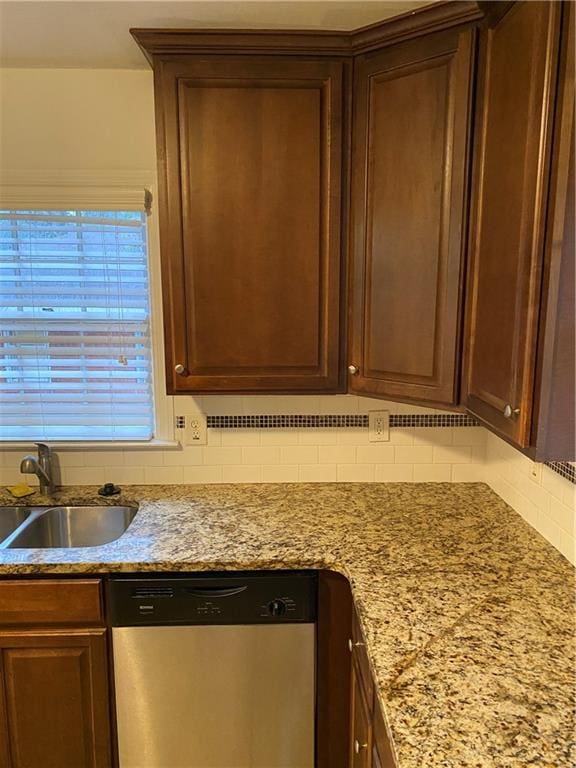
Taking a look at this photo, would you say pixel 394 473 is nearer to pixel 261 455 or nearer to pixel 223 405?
pixel 261 455

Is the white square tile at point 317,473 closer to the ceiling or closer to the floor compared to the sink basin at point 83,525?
closer to the ceiling

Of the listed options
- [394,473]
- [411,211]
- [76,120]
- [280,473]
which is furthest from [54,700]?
[76,120]

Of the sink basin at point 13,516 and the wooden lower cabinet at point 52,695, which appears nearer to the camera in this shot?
the wooden lower cabinet at point 52,695

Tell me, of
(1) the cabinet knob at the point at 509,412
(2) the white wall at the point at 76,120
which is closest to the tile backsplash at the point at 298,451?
(1) the cabinet knob at the point at 509,412

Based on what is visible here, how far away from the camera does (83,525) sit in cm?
198

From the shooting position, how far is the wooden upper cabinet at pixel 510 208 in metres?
1.09

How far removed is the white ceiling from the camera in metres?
1.46

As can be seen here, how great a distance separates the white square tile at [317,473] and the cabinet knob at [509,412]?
0.97 m

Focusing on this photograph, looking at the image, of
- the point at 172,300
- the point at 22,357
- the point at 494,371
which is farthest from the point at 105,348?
the point at 494,371

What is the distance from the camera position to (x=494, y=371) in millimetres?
1320

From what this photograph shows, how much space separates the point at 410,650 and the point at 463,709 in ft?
0.57

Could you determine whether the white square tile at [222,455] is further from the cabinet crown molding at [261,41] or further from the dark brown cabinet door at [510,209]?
the cabinet crown molding at [261,41]

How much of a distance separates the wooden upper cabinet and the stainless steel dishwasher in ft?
2.54

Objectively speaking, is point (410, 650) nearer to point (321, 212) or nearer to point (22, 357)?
point (321, 212)
